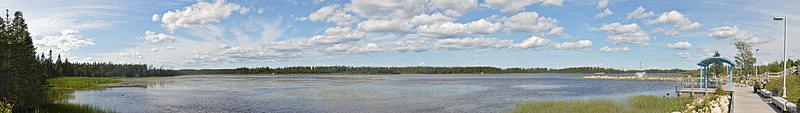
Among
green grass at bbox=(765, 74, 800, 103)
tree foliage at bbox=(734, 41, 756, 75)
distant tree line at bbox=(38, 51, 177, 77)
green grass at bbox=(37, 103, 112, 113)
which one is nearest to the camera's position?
green grass at bbox=(765, 74, 800, 103)

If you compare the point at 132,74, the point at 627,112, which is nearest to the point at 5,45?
the point at 627,112

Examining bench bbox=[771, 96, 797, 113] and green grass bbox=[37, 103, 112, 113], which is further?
green grass bbox=[37, 103, 112, 113]

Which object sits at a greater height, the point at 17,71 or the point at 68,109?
the point at 17,71

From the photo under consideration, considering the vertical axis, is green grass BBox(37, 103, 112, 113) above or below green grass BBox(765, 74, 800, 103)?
below

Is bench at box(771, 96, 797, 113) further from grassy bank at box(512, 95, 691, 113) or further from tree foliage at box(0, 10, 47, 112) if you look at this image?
tree foliage at box(0, 10, 47, 112)

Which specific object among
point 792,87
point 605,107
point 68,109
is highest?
point 792,87

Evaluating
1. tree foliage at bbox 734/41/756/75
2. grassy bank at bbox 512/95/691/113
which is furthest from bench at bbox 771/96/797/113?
tree foliage at bbox 734/41/756/75

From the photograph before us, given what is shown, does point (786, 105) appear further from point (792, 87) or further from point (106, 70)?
point (106, 70)

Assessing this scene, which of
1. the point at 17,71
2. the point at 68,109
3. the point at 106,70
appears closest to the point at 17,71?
the point at 17,71

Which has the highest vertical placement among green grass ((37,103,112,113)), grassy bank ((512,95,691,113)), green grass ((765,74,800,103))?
green grass ((765,74,800,103))

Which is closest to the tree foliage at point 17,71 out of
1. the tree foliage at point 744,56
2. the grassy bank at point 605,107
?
the grassy bank at point 605,107

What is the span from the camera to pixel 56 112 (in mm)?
25797

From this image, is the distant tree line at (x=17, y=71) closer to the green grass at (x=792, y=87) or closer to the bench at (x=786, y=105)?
the bench at (x=786, y=105)

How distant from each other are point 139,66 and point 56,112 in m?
144
